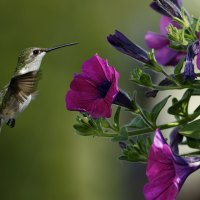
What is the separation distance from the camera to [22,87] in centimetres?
333

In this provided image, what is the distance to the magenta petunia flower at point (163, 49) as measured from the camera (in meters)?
2.67

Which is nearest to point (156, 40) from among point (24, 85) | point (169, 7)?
point (169, 7)

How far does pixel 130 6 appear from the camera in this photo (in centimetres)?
1044

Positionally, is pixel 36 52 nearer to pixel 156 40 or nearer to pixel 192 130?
pixel 156 40

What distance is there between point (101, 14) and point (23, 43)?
53.8 inches

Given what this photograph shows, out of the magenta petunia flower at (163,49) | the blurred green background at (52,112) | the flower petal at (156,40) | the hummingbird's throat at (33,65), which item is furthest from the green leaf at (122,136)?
the blurred green background at (52,112)

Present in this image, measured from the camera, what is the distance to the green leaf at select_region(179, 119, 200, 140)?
2143 mm

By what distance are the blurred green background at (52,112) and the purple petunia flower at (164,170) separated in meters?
6.77

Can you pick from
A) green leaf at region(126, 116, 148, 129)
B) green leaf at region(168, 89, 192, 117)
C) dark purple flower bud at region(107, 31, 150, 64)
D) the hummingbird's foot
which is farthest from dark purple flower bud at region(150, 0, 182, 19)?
the hummingbird's foot

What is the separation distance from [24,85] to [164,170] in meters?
1.42

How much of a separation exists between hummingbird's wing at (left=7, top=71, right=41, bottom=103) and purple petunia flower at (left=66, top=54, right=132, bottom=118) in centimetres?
86

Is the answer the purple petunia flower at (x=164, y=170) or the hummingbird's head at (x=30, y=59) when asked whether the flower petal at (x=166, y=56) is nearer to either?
the purple petunia flower at (x=164, y=170)

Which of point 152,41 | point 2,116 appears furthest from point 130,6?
point 152,41

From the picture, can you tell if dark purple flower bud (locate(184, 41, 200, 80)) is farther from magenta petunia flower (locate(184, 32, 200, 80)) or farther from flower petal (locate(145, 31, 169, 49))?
flower petal (locate(145, 31, 169, 49))
